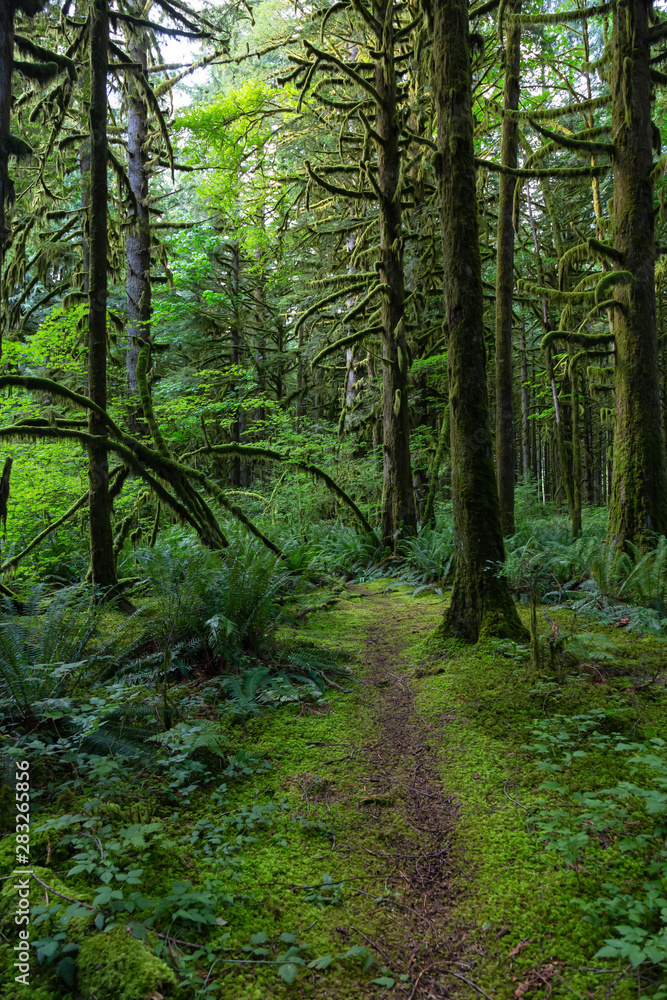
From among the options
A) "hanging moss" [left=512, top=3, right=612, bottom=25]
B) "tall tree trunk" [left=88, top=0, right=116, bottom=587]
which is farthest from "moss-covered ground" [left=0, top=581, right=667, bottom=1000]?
"hanging moss" [left=512, top=3, right=612, bottom=25]

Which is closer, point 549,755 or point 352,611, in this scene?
point 549,755

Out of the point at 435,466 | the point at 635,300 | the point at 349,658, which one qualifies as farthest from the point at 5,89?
the point at 435,466

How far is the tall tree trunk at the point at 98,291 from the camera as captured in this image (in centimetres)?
546

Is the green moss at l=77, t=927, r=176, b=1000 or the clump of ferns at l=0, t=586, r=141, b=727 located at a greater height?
the clump of ferns at l=0, t=586, r=141, b=727

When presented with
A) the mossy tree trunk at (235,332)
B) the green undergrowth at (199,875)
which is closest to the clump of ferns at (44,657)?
the green undergrowth at (199,875)

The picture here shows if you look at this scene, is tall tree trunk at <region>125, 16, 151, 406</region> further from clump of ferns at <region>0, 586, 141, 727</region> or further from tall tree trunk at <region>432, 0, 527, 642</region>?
clump of ferns at <region>0, 586, 141, 727</region>

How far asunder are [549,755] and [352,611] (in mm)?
4375

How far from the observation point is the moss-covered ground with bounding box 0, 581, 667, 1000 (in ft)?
6.14

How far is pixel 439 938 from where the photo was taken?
2125 millimetres

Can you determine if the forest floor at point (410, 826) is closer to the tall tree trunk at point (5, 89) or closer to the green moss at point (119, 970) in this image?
the green moss at point (119, 970)

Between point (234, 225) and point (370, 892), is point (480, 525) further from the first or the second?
point (234, 225)

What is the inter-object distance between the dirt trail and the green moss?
838 millimetres

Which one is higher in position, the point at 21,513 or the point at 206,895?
the point at 21,513

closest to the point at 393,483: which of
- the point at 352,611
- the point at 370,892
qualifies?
the point at 352,611
